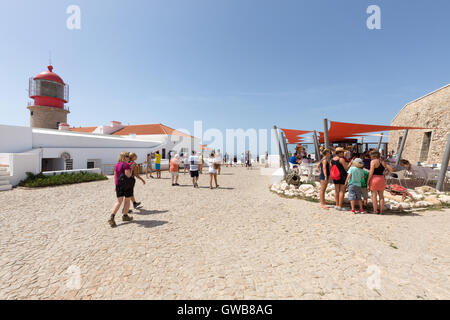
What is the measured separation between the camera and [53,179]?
9281 millimetres

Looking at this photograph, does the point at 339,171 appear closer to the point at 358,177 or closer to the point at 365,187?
the point at 358,177

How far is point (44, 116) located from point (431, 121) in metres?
37.6

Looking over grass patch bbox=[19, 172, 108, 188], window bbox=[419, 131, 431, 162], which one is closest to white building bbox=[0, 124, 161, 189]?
grass patch bbox=[19, 172, 108, 188]

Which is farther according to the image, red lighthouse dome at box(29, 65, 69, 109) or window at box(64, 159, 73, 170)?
red lighthouse dome at box(29, 65, 69, 109)

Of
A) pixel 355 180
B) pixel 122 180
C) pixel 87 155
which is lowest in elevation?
pixel 355 180

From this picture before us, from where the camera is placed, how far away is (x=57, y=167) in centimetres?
1392

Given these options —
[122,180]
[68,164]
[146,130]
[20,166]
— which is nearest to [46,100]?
[146,130]

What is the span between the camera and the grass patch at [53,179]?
28.5ft

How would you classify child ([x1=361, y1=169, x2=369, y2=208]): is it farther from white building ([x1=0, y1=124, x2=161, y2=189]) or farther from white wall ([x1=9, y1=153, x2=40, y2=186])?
white wall ([x1=9, y1=153, x2=40, y2=186])

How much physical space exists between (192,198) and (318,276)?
5.00 m

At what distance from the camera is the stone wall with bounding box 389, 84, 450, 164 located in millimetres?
14336

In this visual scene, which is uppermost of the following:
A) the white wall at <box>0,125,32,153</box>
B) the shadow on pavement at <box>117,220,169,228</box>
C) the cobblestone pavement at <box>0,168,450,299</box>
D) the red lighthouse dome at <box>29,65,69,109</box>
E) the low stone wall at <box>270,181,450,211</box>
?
the red lighthouse dome at <box>29,65,69,109</box>

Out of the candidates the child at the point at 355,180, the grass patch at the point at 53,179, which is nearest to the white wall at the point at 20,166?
the grass patch at the point at 53,179

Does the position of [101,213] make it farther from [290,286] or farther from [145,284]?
[290,286]
